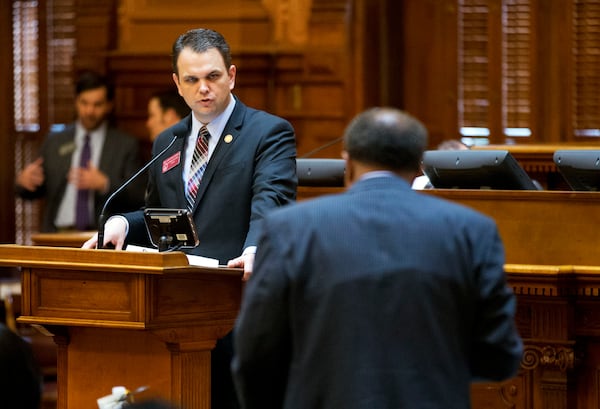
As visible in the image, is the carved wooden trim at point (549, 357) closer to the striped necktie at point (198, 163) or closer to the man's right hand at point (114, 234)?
the striped necktie at point (198, 163)

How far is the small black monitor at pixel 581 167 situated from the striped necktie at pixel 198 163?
3.92ft

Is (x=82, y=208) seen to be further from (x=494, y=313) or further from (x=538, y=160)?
(x=494, y=313)

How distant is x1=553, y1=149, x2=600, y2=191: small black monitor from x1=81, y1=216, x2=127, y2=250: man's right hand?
1.48m

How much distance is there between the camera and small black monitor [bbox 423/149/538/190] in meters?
4.34

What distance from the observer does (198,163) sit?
4.09 m

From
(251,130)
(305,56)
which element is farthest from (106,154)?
(251,130)

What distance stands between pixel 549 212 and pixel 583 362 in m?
0.51

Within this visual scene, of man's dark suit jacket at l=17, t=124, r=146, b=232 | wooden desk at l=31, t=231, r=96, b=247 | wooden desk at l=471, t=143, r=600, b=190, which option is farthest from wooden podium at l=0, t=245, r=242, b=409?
Answer: man's dark suit jacket at l=17, t=124, r=146, b=232

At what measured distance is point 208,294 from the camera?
379 cm

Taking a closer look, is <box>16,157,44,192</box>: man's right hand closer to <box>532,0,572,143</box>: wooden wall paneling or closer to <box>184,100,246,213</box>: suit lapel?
<box>532,0,572,143</box>: wooden wall paneling

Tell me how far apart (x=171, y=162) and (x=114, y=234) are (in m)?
0.33

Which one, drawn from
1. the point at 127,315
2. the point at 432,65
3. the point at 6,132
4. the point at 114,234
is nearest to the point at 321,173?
the point at 114,234

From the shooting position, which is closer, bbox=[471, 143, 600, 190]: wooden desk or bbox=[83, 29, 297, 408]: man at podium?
bbox=[83, 29, 297, 408]: man at podium

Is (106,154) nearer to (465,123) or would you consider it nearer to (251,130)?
(465,123)
